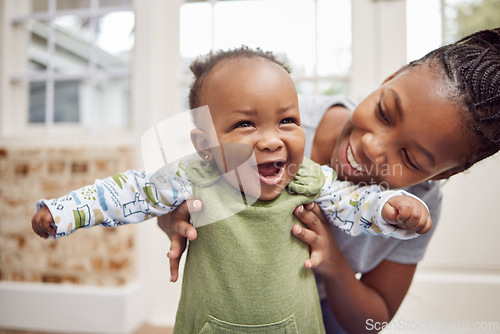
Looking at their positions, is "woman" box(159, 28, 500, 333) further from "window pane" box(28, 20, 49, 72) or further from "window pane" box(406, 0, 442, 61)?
"window pane" box(28, 20, 49, 72)

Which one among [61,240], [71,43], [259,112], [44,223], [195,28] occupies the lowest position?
[61,240]

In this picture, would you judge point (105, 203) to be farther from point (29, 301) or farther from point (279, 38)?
point (29, 301)

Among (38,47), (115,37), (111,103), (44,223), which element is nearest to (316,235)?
(44,223)

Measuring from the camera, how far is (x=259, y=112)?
346 mm

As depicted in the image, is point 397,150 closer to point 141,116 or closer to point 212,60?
point 212,60

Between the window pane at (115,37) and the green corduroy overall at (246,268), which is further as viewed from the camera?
the window pane at (115,37)

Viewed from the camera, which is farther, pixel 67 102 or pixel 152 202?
pixel 67 102

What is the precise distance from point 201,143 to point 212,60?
→ 0.09 metres

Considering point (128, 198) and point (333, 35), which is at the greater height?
point (333, 35)

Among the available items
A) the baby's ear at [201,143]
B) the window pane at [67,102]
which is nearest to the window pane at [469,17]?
the baby's ear at [201,143]

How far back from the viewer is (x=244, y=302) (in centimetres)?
36

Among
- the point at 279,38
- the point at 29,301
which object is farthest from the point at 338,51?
the point at 29,301

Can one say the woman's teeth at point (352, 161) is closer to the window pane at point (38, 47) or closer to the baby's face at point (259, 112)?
the baby's face at point (259, 112)

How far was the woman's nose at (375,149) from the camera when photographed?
0.40 meters
